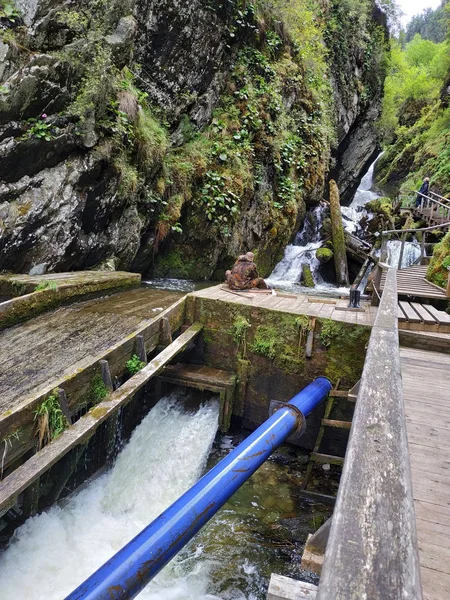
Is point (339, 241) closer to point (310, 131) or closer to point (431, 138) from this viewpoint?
point (310, 131)

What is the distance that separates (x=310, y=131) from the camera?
57.7 ft

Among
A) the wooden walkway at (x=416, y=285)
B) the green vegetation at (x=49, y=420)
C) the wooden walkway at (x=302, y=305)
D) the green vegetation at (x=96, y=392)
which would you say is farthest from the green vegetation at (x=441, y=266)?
the green vegetation at (x=49, y=420)

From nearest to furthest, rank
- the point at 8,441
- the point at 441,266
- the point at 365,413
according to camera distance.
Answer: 1. the point at 365,413
2. the point at 8,441
3. the point at 441,266

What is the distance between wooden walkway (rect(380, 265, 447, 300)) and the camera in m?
7.26

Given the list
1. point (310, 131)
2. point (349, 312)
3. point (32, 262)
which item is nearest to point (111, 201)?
point (32, 262)

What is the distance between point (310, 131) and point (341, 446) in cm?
1552

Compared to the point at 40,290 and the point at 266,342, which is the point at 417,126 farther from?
the point at 40,290

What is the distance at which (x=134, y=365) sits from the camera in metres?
5.48

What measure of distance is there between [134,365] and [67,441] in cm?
200

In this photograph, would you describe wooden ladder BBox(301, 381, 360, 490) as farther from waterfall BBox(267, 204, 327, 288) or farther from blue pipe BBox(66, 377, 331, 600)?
waterfall BBox(267, 204, 327, 288)

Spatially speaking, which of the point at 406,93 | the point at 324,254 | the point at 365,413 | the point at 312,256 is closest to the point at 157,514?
the point at 365,413

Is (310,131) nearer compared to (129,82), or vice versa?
(129,82)

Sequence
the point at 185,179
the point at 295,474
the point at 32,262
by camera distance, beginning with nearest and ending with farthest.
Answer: the point at 295,474 → the point at 32,262 → the point at 185,179

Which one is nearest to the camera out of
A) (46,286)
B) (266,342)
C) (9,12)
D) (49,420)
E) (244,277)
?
(49,420)
